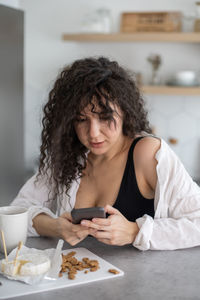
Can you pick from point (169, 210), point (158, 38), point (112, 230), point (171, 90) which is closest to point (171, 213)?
point (169, 210)

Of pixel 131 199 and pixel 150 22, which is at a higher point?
pixel 150 22

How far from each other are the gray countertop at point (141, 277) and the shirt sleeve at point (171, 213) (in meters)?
0.03

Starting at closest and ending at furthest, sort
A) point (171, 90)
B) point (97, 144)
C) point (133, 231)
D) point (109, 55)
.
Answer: point (133, 231)
point (97, 144)
point (171, 90)
point (109, 55)

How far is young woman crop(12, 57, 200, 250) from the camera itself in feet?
4.41

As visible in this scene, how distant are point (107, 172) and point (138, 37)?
157 cm

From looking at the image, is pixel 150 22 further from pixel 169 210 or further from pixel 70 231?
pixel 70 231

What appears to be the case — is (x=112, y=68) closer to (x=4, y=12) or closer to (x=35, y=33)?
(x=4, y=12)

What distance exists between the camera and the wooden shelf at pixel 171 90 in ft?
9.49

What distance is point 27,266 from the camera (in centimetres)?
108

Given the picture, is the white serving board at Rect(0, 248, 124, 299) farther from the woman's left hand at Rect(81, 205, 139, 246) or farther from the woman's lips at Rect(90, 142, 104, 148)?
the woman's lips at Rect(90, 142, 104, 148)

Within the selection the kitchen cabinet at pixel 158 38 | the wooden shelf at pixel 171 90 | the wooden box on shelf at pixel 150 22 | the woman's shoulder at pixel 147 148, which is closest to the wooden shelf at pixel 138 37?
the kitchen cabinet at pixel 158 38

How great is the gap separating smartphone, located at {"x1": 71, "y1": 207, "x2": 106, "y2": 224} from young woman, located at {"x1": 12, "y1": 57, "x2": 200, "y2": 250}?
2 centimetres

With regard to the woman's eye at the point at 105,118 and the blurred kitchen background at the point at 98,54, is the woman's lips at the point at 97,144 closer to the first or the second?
the woman's eye at the point at 105,118

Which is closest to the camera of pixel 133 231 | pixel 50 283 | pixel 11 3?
pixel 50 283
